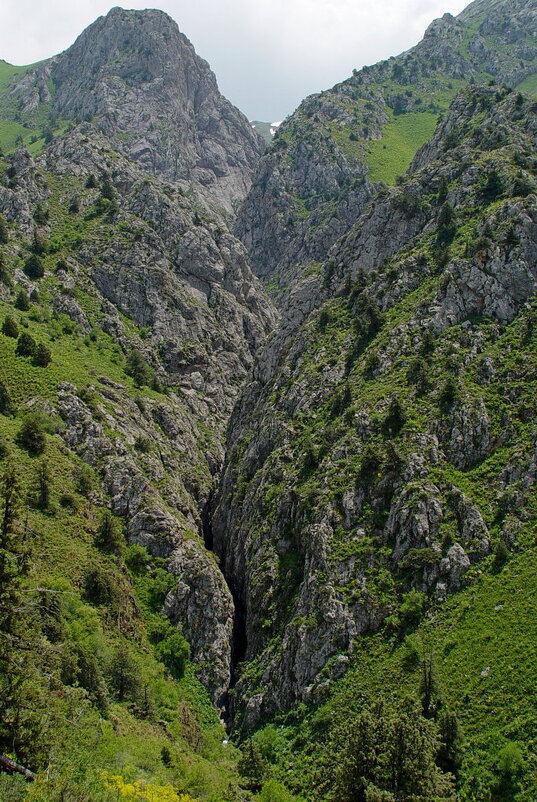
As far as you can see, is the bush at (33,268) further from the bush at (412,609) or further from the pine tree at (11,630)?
the bush at (412,609)

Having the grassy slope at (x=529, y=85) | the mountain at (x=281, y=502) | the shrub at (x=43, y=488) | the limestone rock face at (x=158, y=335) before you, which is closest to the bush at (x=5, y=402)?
the mountain at (x=281, y=502)

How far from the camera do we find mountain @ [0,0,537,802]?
32000 mm

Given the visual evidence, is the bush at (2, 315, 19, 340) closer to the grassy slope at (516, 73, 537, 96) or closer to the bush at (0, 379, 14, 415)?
the bush at (0, 379, 14, 415)

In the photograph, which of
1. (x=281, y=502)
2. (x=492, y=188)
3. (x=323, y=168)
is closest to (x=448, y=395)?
(x=281, y=502)

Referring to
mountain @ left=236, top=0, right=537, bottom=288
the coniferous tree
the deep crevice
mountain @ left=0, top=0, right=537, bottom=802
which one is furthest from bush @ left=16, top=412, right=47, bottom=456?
mountain @ left=236, top=0, right=537, bottom=288

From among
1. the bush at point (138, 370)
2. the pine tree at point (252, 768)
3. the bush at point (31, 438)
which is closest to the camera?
the pine tree at point (252, 768)

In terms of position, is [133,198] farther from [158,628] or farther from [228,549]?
[158,628]

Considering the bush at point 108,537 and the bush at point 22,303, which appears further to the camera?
the bush at point 22,303

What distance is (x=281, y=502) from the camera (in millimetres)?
65188

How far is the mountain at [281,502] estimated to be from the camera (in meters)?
32.0

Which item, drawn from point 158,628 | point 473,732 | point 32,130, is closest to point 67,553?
point 158,628

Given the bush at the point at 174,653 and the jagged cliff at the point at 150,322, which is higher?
the jagged cliff at the point at 150,322

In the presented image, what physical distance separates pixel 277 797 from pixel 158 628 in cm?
2274

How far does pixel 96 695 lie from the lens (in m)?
39.2
